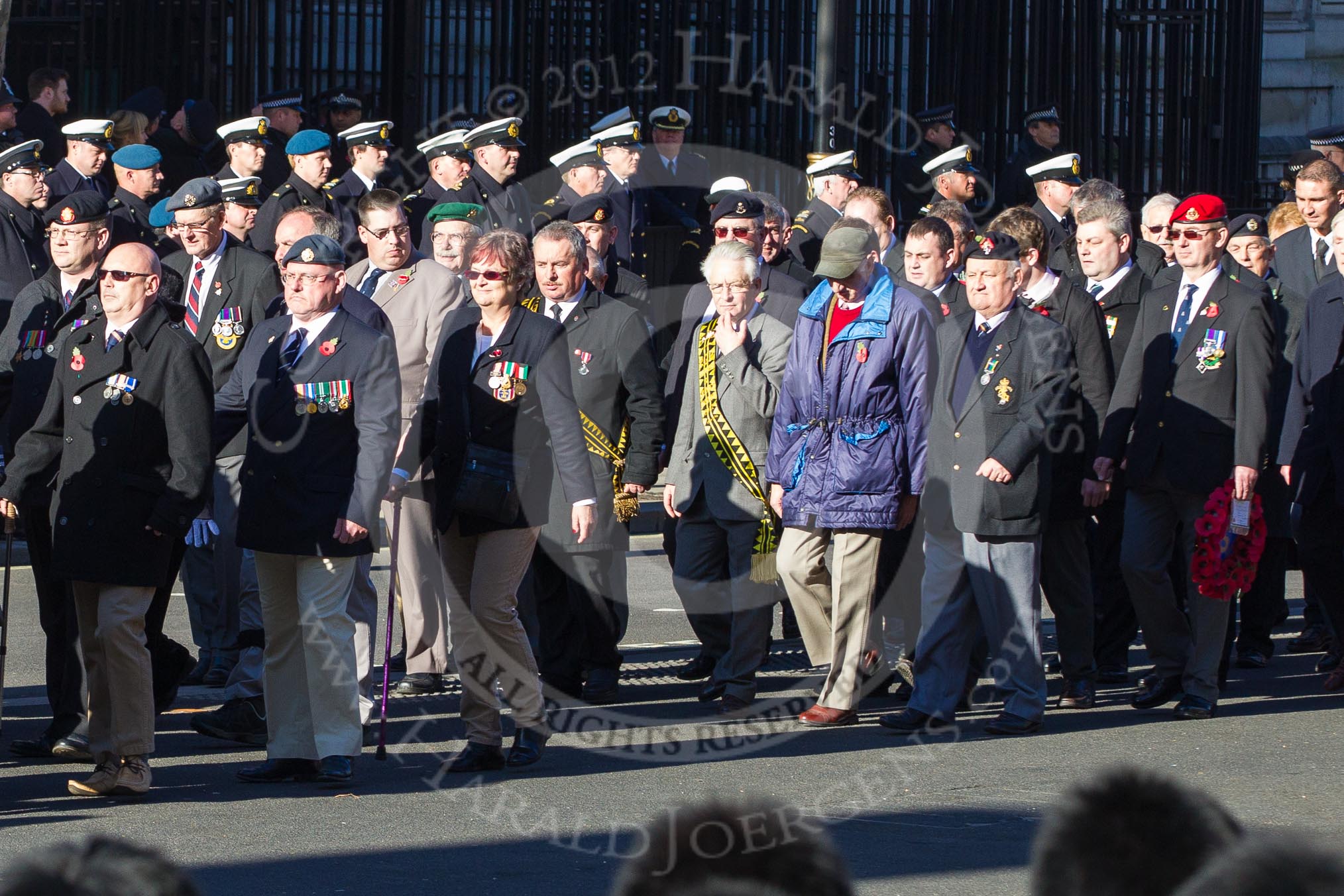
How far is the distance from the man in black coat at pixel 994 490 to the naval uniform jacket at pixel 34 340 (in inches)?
129

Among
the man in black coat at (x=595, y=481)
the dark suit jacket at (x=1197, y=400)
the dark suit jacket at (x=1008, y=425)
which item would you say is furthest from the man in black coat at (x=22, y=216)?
the dark suit jacket at (x=1197, y=400)

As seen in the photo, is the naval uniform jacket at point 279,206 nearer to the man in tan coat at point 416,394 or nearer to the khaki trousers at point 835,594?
the man in tan coat at point 416,394

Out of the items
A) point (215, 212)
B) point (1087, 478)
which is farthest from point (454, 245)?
point (1087, 478)

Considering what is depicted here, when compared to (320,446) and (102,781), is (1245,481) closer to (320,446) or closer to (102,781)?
(320,446)

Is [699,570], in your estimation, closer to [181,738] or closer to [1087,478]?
[1087,478]

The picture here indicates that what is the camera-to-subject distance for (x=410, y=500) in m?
8.19

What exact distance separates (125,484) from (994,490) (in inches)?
127

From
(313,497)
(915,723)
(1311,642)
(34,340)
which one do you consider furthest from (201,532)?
(1311,642)

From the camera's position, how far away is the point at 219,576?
26.8 feet

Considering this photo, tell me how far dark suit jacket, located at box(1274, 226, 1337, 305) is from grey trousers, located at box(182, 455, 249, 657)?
557cm

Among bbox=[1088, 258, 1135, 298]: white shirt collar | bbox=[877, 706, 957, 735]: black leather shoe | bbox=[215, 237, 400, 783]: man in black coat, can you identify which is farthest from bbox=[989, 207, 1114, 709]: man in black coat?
bbox=[215, 237, 400, 783]: man in black coat

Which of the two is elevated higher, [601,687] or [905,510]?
[905,510]

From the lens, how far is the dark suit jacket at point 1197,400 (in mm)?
7617

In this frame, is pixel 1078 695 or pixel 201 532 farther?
pixel 201 532
